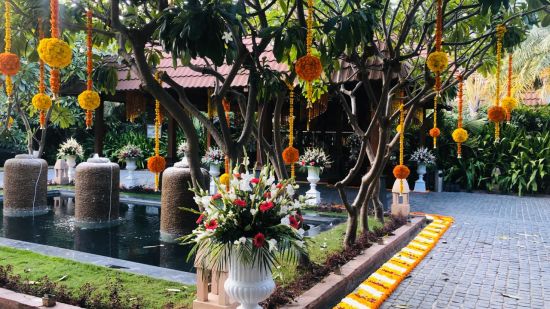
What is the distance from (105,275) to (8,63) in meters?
2.14

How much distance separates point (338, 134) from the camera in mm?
14641

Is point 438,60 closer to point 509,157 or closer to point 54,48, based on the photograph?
point 54,48

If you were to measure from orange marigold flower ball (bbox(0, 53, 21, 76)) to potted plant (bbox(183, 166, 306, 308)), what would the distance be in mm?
2231

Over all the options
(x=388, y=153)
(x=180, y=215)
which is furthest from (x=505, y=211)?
(x=180, y=215)

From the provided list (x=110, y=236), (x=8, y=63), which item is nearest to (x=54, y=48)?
(x=8, y=63)

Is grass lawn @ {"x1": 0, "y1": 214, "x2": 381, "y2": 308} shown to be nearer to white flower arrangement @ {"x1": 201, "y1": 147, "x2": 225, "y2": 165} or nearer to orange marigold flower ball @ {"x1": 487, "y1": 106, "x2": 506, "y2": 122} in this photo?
orange marigold flower ball @ {"x1": 487, "y1": 106, "x2": 506, "y2": 122}

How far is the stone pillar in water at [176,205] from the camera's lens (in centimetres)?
715

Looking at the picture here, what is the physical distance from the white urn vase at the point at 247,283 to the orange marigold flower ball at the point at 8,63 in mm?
2656

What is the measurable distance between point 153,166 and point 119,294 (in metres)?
1.42

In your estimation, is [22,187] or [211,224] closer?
[211,224]

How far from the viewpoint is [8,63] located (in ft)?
13.7

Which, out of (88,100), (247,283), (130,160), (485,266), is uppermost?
(88,100)

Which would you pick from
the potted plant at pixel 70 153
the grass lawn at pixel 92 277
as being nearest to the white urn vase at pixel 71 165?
the potted plant at pixel 70 153

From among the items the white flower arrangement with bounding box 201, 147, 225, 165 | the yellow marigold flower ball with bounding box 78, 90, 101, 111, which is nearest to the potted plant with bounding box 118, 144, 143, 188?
the white flower arrangement with bounding box 201, 147, 225, 165
